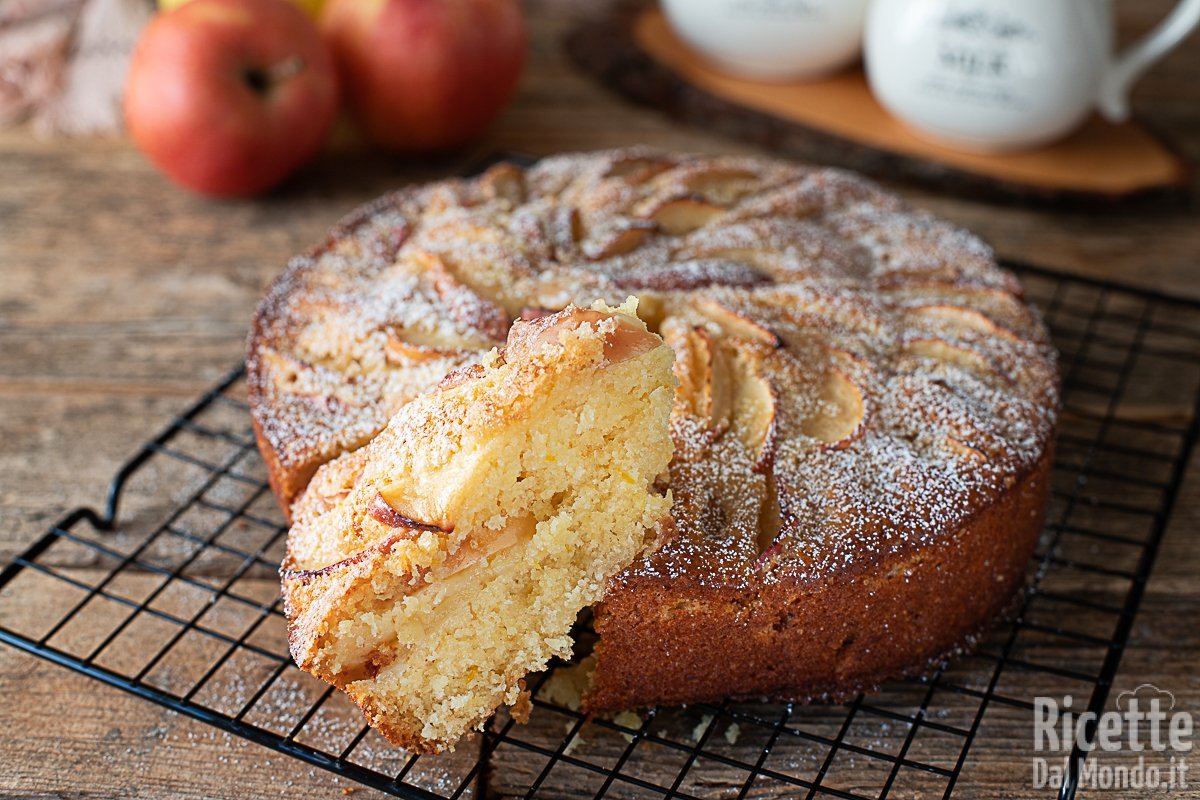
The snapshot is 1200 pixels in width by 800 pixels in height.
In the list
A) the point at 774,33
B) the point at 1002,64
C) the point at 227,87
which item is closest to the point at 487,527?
the point at 227,87

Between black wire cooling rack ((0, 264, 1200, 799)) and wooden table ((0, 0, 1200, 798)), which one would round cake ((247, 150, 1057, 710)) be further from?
wooden table ((0, 0, 1200, 798))

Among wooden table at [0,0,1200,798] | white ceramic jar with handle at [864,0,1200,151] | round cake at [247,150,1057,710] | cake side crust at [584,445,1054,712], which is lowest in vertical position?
wooden table at [0,0,1200,798]

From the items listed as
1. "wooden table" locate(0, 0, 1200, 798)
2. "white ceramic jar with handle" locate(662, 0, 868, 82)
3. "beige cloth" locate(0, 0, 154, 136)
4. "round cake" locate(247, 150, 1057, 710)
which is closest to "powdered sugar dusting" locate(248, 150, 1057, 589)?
"round cake" locate(247, 150, 1057, 710)

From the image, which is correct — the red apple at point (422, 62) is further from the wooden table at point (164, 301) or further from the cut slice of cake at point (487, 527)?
the cut slice of cake at point (487, 527)

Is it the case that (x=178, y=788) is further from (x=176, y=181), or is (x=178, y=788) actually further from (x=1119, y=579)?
(x=176, y=181)

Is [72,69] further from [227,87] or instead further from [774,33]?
[774,33]
